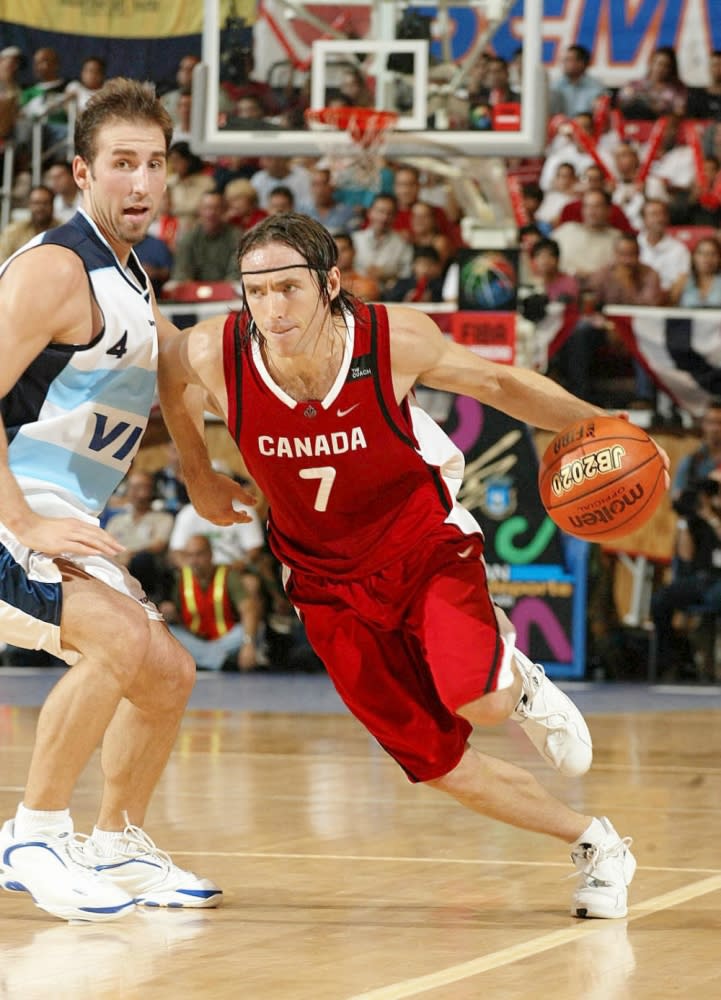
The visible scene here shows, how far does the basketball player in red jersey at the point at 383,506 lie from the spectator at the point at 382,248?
773 cm

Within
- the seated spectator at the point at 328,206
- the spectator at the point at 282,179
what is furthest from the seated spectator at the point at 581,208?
the spectator at the point at 282,179

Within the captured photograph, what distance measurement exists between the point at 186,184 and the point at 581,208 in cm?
323

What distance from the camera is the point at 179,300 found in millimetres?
12344

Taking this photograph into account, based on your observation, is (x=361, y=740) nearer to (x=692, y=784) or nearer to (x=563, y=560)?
(x=692, y=784)

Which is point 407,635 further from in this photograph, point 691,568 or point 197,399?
point 691,568

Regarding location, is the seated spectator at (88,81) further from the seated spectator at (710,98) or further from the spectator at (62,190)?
the seated spectator at (710,98)

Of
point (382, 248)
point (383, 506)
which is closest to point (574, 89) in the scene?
point (382, 248)

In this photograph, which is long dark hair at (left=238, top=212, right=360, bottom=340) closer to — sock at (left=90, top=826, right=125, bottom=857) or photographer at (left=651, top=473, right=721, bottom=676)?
sock at (left=90, top=826, right=125, bottom=857)

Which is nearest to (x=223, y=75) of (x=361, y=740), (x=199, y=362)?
(x=361, y=740)

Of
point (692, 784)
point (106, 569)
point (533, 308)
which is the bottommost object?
point (692, 784)

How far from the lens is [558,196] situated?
1308 centimetres

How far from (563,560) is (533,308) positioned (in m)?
1.71

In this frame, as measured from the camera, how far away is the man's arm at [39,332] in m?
4.18

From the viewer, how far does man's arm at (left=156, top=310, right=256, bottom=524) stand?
4504 mm
